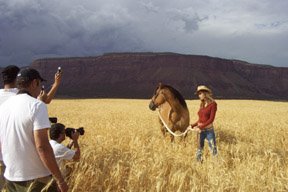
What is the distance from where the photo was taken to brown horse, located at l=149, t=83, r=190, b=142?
12305mm

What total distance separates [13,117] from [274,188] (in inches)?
149

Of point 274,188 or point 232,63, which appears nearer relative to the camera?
point 274,188

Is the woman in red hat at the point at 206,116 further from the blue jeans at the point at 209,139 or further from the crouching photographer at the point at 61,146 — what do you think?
the crouching photographer at the point at 61,146

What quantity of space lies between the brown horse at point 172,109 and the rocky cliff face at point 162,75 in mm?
148484

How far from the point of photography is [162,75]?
579ft

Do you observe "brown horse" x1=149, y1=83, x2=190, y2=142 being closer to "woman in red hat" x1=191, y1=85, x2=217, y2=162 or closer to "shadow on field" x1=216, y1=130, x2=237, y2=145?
"shadow on field" x1=216, y1=130, x2=237, y2=145

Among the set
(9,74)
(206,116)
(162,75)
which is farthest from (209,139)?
(162,75)

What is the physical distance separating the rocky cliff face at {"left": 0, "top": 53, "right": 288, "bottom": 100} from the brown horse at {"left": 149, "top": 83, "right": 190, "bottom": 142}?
487ft

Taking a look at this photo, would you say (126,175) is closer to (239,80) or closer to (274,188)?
(274,188)

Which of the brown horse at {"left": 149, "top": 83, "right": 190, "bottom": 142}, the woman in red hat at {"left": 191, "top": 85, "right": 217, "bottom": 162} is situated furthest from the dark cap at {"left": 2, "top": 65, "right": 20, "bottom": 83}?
the brown horse at {"left": 149, "top": 83, "right": 190, "bottom": 142}

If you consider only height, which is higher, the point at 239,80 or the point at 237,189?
the point at 239,80

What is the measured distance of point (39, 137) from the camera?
3902 mm

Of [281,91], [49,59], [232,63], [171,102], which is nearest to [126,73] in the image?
[49,59]

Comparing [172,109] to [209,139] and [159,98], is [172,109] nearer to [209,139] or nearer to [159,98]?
[159,98]
